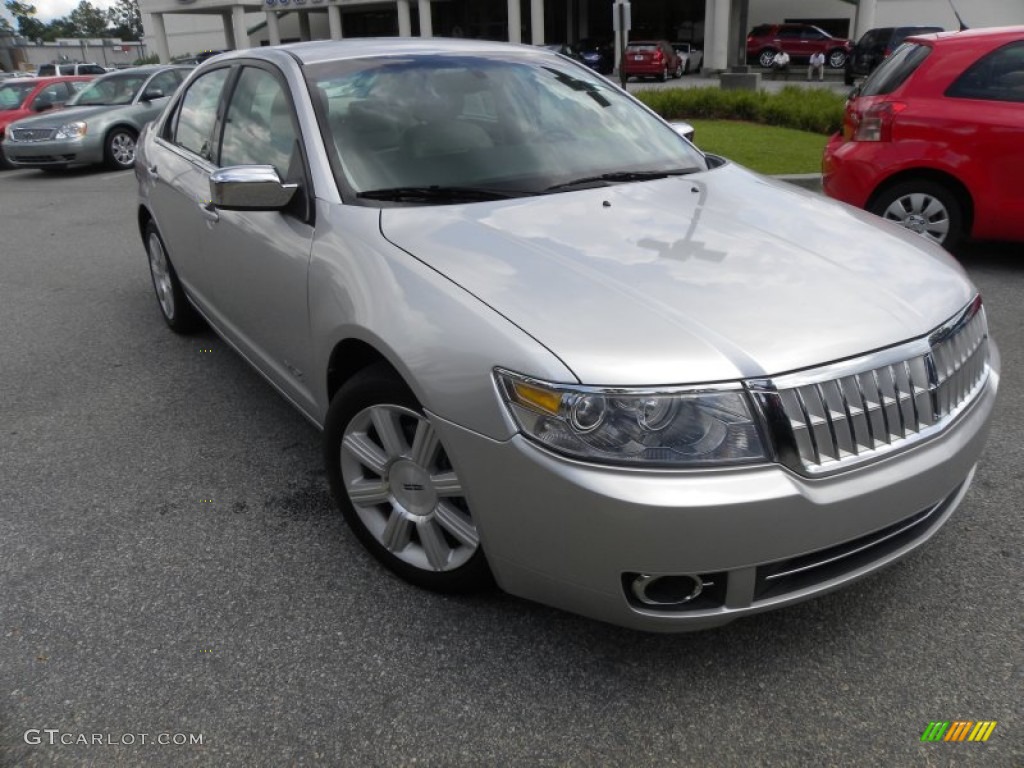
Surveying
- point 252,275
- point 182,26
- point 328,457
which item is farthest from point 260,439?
point 182,26

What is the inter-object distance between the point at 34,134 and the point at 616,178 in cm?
1345

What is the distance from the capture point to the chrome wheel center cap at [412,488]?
8.10 ft

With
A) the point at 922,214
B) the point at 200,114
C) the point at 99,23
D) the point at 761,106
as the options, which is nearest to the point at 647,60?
the point at 761,106

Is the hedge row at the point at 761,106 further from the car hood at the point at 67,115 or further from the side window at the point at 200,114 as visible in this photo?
the side window at the point at 200,114

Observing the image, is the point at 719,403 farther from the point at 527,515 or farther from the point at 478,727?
the point at 478,727

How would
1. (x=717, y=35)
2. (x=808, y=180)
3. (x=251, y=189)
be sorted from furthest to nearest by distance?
(x=717, y=35), (x=808, y=180), (x=251, y=189)

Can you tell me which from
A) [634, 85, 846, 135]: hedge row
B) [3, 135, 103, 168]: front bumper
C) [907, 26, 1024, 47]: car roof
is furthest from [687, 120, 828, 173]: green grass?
[3, 135, 103, 168]: front bumper

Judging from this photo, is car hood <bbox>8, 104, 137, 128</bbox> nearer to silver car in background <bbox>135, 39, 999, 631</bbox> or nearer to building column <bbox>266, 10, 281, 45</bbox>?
silver car in background <bbox>135, 39, 999, 631</bbox>

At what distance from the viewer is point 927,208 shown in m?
6.06

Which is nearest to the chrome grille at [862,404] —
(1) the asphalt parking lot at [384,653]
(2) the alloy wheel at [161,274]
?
(1) the asphalt parking lot at [384,653]

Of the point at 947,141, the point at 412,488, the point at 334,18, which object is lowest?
the point at 412,488

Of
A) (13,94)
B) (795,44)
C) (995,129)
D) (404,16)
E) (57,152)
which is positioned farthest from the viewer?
(404,16)

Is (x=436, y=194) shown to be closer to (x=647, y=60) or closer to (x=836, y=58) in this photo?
(x=647, y=60)

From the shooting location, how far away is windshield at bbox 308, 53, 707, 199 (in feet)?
9.95
